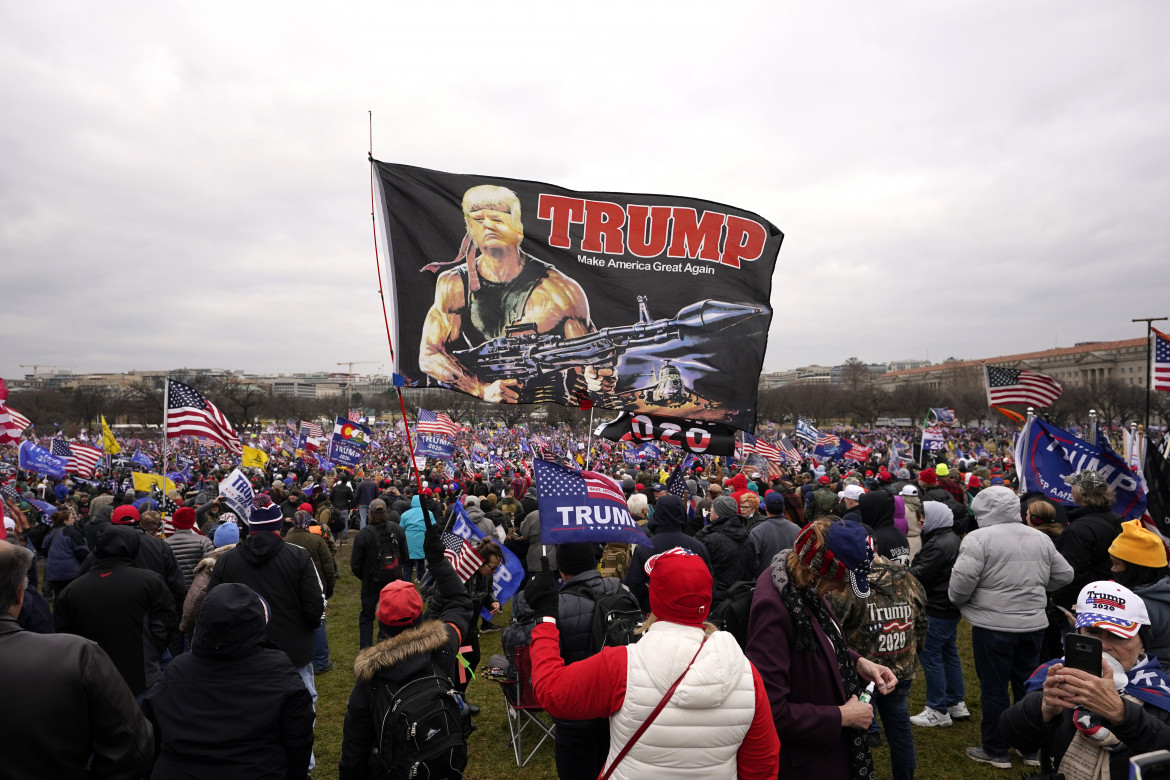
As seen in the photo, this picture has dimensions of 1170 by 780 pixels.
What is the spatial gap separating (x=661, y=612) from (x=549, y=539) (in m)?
1.63

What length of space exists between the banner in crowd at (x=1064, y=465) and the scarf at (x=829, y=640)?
6073 millimetres

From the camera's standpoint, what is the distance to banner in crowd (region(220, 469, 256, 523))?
10.4 meters

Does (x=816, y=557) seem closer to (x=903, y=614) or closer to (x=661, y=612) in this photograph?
(x=661, y=612)

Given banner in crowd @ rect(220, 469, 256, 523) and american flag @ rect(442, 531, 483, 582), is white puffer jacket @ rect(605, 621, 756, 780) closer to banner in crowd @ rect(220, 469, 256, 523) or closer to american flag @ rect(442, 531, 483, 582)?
american flag @ rect(442, 531, 483, 582)

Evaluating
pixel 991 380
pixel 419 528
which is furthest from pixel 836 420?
pixel 419 528

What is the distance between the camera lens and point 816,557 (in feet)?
9.59

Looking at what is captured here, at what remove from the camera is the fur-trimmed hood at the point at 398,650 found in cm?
328

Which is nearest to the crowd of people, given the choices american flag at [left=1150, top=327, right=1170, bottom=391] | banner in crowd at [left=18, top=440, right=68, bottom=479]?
american flag at [left=1150, top=327, right=1170, bottom=391]

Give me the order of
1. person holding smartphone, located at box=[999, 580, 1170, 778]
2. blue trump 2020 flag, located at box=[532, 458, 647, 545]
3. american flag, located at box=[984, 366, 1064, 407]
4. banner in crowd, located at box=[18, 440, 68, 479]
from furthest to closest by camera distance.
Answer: banner in crowd, located at box=[18, 440, 68, 479], american flag, located at box=[984, 366, 1064, 407], blue trump 2020 flag, located at box=[532, 458, 647, 545], person holding smartphone, located at box=[999, 580, 1170, 778]

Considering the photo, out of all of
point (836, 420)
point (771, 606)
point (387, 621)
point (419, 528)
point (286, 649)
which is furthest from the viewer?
point (836, 420)

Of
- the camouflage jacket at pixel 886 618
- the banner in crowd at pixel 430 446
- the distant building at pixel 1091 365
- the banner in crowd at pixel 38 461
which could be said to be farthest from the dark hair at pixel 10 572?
the distant building at pixel 1091 365

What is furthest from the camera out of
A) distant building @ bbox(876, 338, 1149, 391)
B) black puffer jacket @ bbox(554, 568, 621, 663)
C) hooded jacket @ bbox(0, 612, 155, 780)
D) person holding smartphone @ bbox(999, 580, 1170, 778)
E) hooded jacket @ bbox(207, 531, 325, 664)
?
distant building @ bbox(876, 338, 1149, 391)

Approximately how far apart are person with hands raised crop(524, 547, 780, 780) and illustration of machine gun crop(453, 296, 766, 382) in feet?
7.36

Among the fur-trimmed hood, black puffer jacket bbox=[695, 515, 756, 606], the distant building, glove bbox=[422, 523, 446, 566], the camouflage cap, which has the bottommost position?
black puffer jacket bbox=[695, 515, 756, 606]
